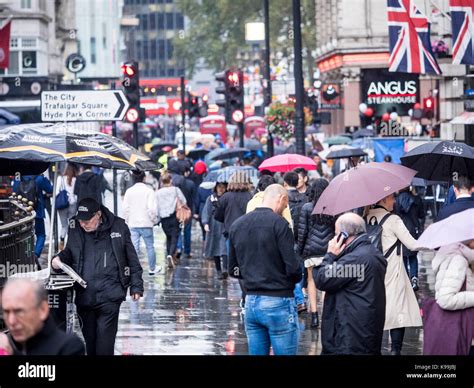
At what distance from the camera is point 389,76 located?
51.8 meters

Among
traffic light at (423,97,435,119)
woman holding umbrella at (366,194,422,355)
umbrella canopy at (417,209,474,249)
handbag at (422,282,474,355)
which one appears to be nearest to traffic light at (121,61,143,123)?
traffic light at (423,97,435,119)

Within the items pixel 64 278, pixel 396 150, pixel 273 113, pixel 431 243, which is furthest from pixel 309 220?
pixel 273 113

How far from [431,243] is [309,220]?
6385 mm

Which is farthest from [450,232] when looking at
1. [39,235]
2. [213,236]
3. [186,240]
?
[186,240]

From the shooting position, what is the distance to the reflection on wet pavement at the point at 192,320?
1471 cm

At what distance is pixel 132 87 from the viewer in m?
32.0

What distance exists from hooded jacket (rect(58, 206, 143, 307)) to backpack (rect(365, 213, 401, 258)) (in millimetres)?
2278

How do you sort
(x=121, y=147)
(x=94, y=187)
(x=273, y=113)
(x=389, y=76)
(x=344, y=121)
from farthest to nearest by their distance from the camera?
(x=344, y=121) → (x=389, y=76) → (x=273, y=113) → (x=94, y=187) → (x=121, y=147)

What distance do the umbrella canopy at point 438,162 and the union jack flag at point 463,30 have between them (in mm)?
6053

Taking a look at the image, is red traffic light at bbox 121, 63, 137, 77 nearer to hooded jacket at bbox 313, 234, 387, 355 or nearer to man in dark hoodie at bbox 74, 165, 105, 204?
man in dark hoodie at bbox 74, 165, 105, 204

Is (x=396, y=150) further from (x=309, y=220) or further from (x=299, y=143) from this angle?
(x=309, y=220)

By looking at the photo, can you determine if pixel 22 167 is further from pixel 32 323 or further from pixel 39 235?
pixel 39 235

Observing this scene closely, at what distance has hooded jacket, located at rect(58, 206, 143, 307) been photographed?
1156 centimetres

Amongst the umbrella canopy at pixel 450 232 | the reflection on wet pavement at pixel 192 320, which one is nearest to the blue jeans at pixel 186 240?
the reflection on wet pavement at pixel 192 320
